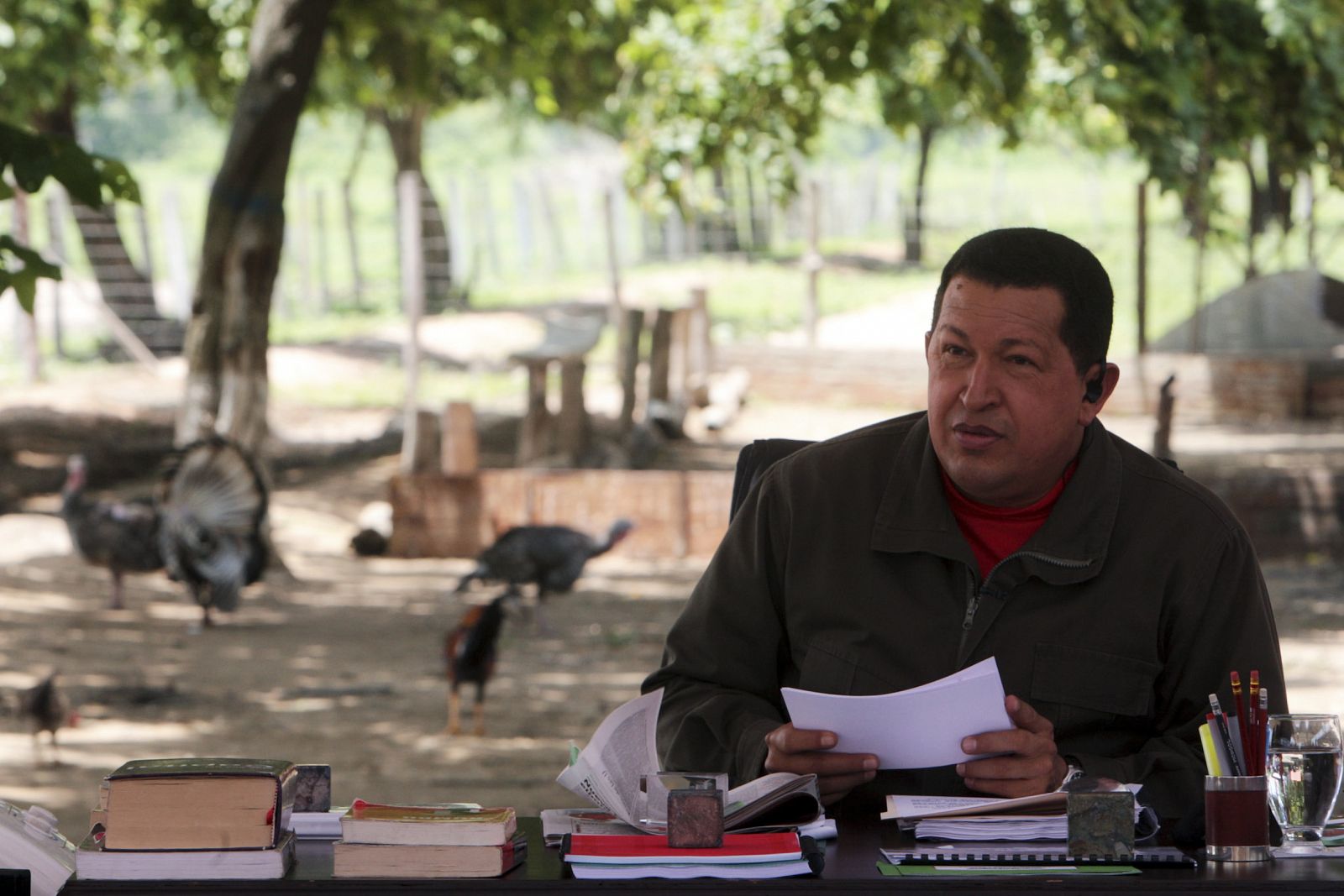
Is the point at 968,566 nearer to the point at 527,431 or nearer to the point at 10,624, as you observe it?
the point at 10,624

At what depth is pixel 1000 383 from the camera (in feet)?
9.80

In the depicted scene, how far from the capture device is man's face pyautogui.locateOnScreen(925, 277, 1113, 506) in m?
2.98

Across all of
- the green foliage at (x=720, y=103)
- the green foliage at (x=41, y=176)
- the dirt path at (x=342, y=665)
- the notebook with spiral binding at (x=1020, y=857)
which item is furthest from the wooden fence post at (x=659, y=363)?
the notebook with spiral binding at (x=1020, y=857)

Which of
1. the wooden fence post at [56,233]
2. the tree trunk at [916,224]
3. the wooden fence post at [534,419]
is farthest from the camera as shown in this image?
the tree trunk at [916,224]

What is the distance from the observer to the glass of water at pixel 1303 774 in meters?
2.49

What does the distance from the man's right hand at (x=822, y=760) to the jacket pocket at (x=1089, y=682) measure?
39 cm

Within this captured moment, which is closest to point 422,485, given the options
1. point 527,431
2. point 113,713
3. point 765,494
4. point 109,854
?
point 527,431

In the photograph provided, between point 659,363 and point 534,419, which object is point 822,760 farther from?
point 659,363

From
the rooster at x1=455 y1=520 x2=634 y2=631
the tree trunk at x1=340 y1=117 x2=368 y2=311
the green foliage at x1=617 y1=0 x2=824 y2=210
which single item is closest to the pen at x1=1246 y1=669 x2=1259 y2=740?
the rooster at x1=455 y1=520 x2=634 y2=631

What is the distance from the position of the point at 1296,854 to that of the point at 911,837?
52 centimetres

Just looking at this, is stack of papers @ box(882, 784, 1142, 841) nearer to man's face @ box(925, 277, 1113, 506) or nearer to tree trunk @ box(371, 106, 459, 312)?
man's face @ box(925, 277, 1113, 506)

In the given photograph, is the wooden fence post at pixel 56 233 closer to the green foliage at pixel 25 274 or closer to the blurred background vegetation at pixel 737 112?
the blurred background vegetation at pixel 737 112

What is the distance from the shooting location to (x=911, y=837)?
2566mm

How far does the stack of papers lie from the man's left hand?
0.06 m
